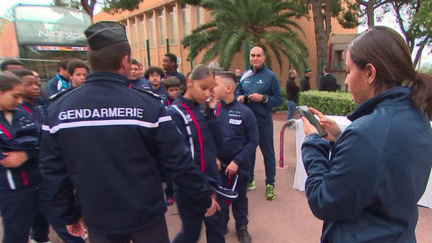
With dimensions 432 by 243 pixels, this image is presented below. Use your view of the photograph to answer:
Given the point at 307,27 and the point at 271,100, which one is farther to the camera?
the point at 307,27

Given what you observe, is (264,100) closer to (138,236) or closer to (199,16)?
(138,236)

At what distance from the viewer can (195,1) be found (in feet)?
51.5

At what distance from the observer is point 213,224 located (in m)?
2.34

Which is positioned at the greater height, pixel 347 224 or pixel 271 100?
pixel 271 100

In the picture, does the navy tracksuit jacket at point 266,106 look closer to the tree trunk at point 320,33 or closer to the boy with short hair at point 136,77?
the boy with short hair at point 136,77

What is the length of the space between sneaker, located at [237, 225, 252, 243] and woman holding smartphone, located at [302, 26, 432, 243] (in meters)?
1.87

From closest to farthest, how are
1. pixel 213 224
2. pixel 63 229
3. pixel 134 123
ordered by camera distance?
pixel 134 123
pixel 213 224
pixel 63 229

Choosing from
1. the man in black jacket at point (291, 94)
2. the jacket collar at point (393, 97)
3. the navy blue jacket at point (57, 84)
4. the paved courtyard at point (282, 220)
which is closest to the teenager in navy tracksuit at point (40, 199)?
the paved courtyard at point (282, 220)

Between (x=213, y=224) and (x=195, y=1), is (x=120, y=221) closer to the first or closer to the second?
(x=213, y=224)

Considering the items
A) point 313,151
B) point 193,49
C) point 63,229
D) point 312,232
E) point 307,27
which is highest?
point 307,27

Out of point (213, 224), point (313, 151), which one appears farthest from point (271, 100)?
point (313, 151)

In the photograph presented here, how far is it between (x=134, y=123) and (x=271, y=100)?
268 cm

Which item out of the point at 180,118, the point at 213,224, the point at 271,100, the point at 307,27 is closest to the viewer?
the point at 180,118

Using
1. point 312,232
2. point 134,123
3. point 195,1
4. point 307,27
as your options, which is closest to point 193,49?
point 195,1
